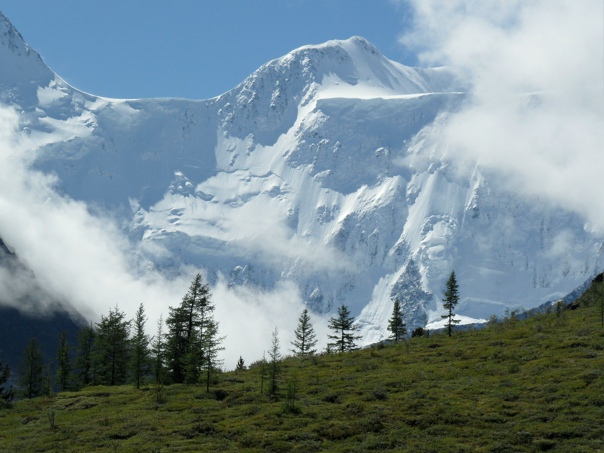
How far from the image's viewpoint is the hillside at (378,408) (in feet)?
182

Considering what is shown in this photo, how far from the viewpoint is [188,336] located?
85.1 m

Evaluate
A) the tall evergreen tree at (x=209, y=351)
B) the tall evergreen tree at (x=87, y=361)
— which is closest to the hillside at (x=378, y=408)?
the tall evergreen tree at (x=209, y=351)

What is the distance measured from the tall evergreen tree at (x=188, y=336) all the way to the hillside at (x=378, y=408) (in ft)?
9.38

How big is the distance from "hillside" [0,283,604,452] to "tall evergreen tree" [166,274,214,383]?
286cm

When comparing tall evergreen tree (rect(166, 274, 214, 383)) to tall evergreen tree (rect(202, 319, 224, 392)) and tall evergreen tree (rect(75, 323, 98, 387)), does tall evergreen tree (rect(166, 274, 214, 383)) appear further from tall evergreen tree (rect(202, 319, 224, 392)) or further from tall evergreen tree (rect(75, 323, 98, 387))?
tall evergreen tree (rect(75, 323, 98, 387))

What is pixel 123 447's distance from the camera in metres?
58.4

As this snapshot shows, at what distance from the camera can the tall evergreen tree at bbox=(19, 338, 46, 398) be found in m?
117

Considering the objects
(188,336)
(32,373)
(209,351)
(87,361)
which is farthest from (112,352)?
(32,373)

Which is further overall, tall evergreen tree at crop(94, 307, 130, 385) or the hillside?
tall evergreen tree at crop(94, 307, 130, 385)

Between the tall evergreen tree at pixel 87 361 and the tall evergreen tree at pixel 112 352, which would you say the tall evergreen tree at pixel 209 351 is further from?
the tall evergreen tree at pixel 87 361

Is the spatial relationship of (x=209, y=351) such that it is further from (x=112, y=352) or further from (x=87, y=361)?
(x=87, y=361)

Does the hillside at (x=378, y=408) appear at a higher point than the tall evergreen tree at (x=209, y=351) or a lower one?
lower

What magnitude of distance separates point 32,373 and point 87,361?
18.5 metres

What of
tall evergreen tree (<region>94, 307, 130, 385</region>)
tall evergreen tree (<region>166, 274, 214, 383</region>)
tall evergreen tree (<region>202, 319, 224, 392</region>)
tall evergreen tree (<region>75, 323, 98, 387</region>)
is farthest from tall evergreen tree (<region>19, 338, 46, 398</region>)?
tall evergreen tree (<region>202, 319, 224, 392</region>)
